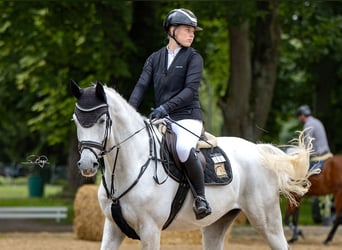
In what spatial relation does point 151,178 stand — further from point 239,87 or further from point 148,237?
point 239,87

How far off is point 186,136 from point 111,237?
124 cm

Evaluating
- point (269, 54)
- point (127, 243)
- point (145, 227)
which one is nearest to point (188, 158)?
point (145, 227)

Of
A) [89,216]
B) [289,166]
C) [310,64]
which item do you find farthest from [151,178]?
[310,64]

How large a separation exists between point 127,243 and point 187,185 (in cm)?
810

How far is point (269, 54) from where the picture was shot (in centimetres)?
2133

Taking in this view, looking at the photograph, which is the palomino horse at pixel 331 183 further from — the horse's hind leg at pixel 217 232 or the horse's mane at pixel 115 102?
the horse's mane at pixel 115 102

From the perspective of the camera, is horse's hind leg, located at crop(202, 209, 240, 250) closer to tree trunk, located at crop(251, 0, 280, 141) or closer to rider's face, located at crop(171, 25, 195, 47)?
rider's face, located at crop(171, 25, 195, 47)

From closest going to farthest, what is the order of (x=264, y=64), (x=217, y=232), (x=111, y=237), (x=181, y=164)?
(x=111, y=237), (x=181, y=164), (x=217, y=232), (x=264, y=64)

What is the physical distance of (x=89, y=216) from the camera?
17422 millimetres

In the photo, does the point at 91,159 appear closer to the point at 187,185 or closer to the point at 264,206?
the point at 187,185

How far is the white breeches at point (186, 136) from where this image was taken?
8.51 meters

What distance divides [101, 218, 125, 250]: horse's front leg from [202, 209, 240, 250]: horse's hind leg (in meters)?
1.52

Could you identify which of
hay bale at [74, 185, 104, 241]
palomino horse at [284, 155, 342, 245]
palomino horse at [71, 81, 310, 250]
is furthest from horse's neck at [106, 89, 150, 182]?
palomino horse at [284, 155, 342, 245]

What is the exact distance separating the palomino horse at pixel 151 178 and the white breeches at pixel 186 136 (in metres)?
0.20
